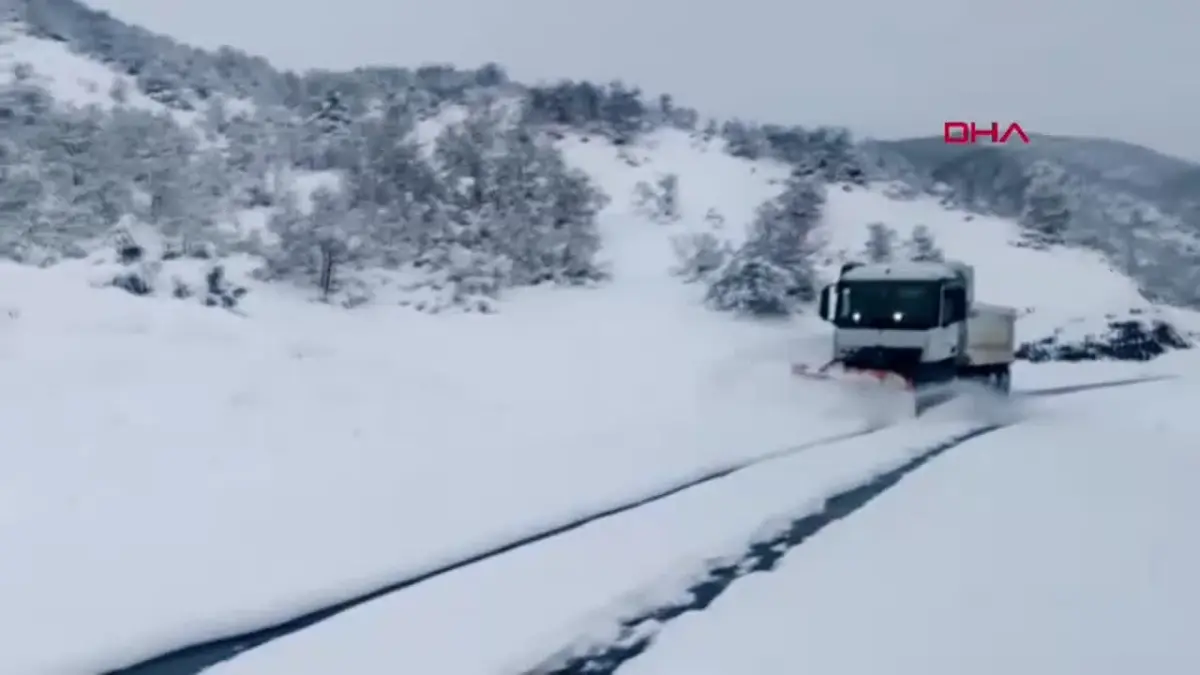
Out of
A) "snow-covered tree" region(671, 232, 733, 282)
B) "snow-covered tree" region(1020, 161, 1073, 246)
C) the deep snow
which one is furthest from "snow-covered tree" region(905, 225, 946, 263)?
the deep snow

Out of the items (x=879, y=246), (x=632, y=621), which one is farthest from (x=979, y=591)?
(x=879, y=246)

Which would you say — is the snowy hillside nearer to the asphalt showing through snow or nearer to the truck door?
the asphalt showing through snow

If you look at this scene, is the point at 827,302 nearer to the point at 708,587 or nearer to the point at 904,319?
the point at 904,319

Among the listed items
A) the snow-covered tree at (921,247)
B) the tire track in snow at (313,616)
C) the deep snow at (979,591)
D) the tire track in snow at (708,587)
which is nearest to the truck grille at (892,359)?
the tire track in snow at (708,587)

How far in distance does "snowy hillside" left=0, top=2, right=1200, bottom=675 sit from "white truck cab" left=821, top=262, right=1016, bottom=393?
3.86 feet

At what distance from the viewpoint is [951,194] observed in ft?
246

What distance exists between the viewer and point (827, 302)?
23.5 meters

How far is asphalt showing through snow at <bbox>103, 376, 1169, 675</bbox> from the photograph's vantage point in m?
6.52

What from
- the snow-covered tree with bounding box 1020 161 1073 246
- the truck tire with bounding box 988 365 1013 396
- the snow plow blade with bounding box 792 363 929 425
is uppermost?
the snow-covered tree with bounding box 1020 161 1073 246

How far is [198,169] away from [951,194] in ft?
162

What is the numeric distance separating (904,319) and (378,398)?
10471mm

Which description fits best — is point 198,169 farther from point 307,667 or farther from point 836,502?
point 307,667

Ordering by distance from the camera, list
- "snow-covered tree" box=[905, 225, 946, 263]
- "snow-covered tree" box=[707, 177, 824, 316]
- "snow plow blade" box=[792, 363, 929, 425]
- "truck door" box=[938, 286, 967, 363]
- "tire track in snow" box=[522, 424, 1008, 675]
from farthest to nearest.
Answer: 1. "snow-covered tree" box=[905, 225, 946, 263]
2. "snow-covered tree" box=[707, 177, 824, 316]
3. "truck door" box=[938, 286, 967, 363]
4. "snow plow blade" box=[792, 363, 929, 425]
5. "tire track in snow" box=[522, 424, 1008, 675]

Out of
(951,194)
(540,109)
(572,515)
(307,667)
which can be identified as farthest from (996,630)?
(540,109)
